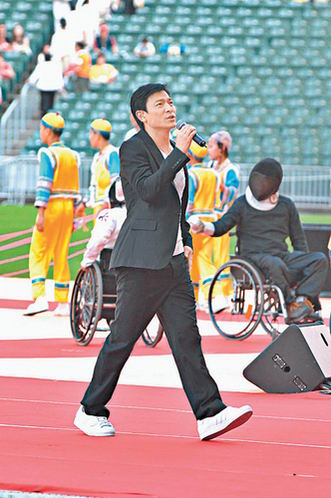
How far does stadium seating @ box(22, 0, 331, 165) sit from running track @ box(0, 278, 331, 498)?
15.6 m

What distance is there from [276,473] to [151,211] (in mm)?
1380

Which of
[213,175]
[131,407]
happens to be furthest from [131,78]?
[131,407]

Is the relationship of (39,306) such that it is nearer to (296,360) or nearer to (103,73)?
(296,360)

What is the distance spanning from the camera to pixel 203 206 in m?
13.4

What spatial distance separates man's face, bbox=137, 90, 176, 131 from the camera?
590 centimetres

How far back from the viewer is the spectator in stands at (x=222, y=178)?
1361cm

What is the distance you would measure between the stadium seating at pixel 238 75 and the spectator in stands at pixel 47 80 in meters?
0.67

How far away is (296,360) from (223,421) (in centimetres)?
202

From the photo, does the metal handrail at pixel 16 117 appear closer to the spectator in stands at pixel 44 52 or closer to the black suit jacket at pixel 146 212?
the spectator in stands at pixel 44 52

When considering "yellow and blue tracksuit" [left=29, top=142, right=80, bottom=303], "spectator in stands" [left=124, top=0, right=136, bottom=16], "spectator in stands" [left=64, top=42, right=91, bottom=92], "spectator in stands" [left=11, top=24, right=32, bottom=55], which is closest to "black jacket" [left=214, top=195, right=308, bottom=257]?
"yellow and blue tracksuit" [left=29, top=142, right=80, bottom=303]

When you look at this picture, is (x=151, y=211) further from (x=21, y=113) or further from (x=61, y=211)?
(x=21, y=113)

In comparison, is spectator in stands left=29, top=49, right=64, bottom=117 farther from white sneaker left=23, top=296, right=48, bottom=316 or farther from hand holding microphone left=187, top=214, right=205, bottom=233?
hand holding microphone left=187, top=214, right=205, bottom=233

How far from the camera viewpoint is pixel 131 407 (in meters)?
6.97

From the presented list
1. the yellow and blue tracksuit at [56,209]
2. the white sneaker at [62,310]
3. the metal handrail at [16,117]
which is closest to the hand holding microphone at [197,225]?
the yellow and blue tracksuit at [56,209]
